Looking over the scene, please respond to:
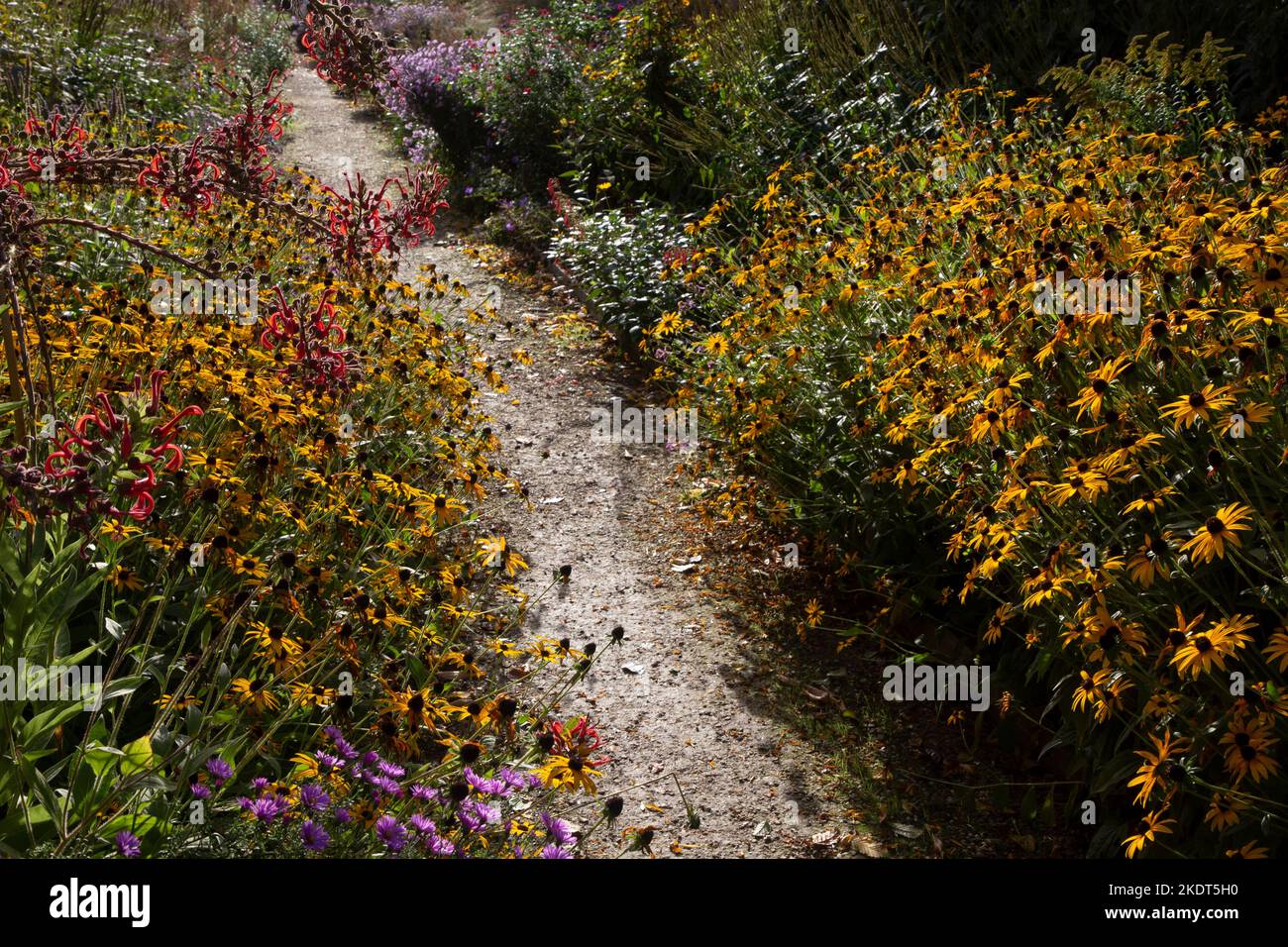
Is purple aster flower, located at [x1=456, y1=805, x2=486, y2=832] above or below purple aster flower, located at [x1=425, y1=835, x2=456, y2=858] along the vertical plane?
above

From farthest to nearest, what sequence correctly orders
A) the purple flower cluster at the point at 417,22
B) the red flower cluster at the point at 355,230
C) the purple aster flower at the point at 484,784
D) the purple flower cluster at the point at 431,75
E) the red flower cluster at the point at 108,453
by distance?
the purple flower cluster at the point at 417,22
the purple flower cluster at the point at 431,75
the red flower cluster at the point at 355,230
the purple aster flower at the point at 484,784
the red flower cluster at the point at 108,453

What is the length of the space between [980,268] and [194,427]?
8.89 ft

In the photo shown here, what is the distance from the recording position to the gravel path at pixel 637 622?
11.1 ft

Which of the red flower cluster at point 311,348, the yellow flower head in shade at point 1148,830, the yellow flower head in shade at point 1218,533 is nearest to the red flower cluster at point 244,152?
the red flower cluster at point 311,348

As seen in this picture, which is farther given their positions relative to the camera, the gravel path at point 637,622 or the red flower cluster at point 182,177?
the gravel path at point 637,622

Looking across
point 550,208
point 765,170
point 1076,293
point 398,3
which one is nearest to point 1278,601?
point 1076,293

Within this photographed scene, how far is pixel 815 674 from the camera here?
13.3 feet

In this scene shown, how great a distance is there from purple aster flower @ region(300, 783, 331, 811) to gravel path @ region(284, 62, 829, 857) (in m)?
1.08

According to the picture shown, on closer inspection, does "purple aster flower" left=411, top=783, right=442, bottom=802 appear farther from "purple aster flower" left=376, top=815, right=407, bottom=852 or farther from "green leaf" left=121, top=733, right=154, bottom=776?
"green leaf" left=121, top=733, right=154, bottom=776

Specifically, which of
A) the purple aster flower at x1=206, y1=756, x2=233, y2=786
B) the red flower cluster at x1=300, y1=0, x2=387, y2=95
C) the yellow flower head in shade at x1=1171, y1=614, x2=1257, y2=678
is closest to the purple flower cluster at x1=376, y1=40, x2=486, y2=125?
the red flower cluster at x1=300, y1=0, x2=387, y2=95

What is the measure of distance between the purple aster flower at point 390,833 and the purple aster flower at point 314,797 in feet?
0.41

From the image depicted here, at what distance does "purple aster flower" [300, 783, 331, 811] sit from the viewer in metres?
2.21

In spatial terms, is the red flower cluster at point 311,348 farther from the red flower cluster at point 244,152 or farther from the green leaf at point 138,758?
the green leaf at point 138,758

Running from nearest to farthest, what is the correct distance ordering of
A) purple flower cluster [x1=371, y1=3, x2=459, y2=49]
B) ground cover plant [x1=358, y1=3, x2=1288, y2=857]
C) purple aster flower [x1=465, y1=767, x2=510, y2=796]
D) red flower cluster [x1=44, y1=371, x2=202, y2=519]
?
1. red flower cluster [x1=44, y1=371, x2=202, y2=519]
2. purple aster flower [x1=465, y1=767, x2=510, y2=796]
3. ground cover plant [x1=358, y1=3, x2=1288, y2=857]
4. purple flower cluster [x1=371, y1=3, x2=459, y2=49]
